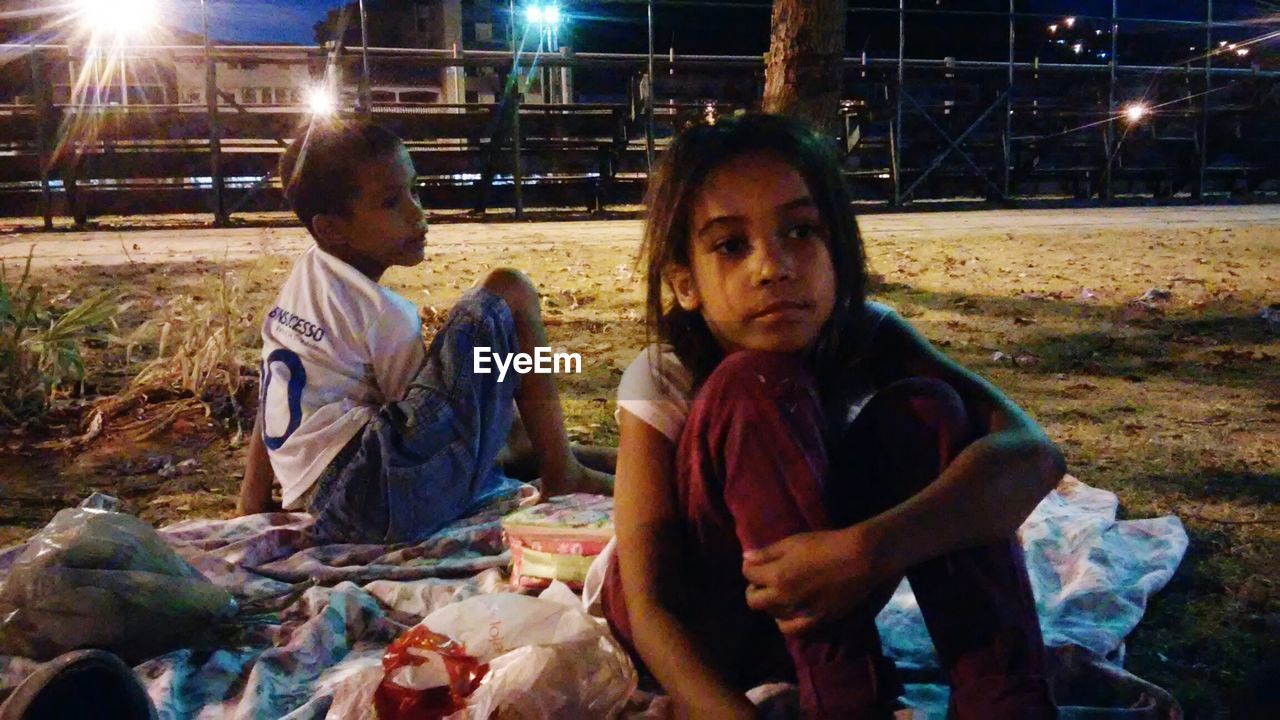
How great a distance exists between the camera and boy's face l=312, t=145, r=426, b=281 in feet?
8.52

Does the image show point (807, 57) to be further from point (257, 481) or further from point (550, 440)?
point (257, 481)

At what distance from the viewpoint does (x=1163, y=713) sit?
1.58m

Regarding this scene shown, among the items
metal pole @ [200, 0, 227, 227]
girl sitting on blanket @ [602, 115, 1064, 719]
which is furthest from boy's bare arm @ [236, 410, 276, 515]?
metal pole @ [200, 0, 227, 227]

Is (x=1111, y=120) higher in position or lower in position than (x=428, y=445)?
higher

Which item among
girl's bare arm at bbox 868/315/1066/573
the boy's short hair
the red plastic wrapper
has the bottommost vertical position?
the red plastic wrapper

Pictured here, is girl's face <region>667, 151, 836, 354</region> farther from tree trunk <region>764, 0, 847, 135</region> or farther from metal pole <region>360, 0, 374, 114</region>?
metal pole <region>360, 0, 374, 114</region>

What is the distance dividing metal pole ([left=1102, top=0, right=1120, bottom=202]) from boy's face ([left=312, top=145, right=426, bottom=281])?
45.2ft

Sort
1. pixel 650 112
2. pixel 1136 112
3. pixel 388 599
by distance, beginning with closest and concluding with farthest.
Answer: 1. pixel 388 599
2. pixel 650 112
3. pixel 1136 112

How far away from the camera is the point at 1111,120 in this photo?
566 inches

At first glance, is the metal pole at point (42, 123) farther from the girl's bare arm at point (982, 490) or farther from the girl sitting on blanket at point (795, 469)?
the girl's bare arm at point (982, 490)

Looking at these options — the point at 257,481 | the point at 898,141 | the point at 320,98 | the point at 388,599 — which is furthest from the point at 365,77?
the point at 388,599

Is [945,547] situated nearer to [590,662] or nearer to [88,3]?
[590,662]

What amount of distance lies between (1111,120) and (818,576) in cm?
1494

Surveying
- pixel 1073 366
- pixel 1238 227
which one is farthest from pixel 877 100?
pixel 1073 366
